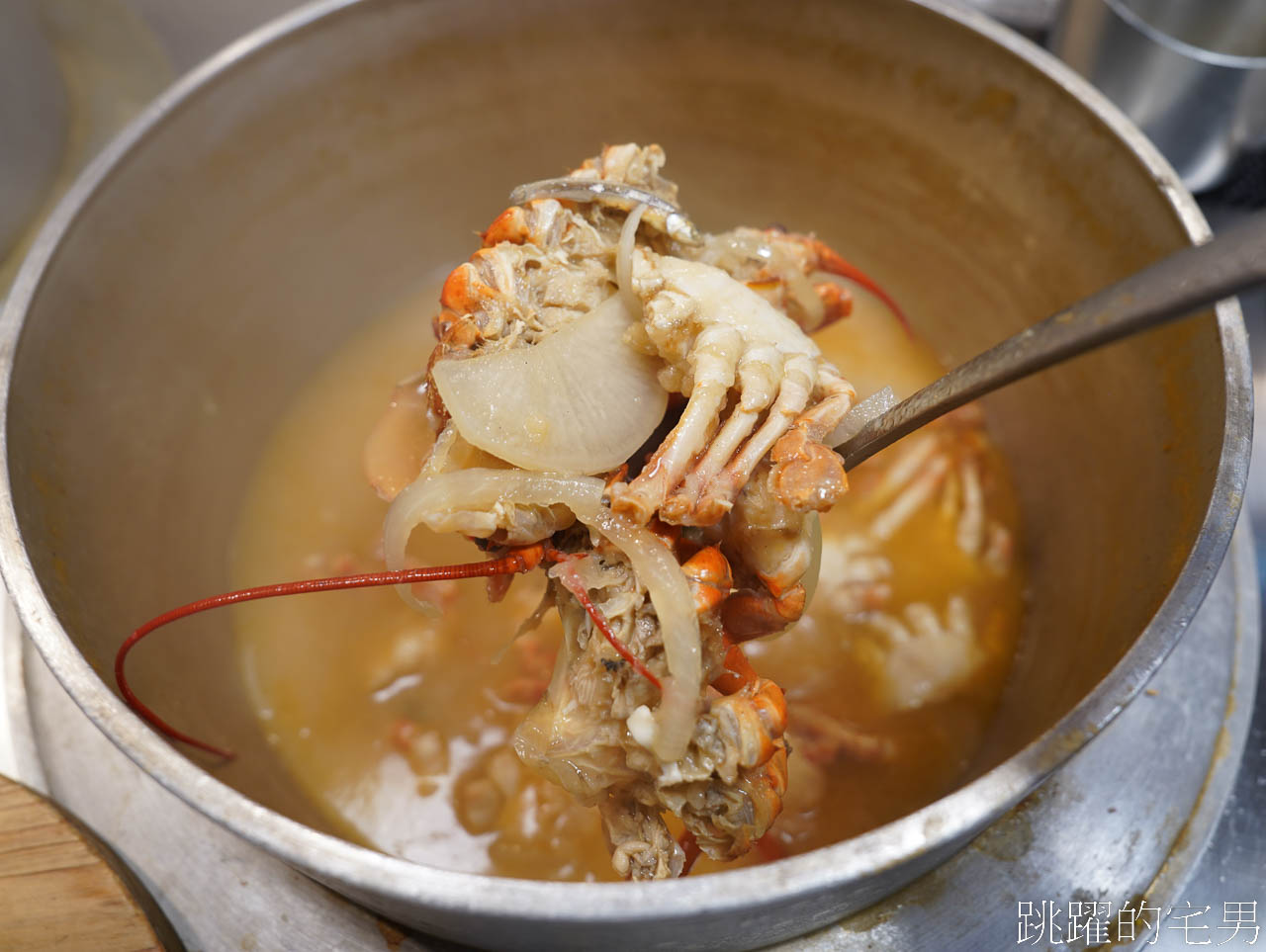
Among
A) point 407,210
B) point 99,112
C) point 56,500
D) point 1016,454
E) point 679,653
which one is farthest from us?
point 99,112

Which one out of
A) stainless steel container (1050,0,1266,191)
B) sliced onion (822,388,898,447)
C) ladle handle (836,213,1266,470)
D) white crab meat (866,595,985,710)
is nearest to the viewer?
ladle handle (836,213,1266,470)

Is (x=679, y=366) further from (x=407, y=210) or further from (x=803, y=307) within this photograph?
(x=407, y=210)

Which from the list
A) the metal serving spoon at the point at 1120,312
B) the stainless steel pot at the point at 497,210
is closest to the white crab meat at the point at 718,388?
the metal serving spoon at the point at 1120,312

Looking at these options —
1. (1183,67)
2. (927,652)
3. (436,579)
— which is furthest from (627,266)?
(1183,67)

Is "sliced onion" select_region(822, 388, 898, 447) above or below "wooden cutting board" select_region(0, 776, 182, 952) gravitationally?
above

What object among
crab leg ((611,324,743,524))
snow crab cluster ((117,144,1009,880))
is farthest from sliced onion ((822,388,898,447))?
crab leg ((611,324,743,524))

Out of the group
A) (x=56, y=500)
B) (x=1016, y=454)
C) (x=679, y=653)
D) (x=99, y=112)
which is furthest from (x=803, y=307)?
(x=99, y=112)

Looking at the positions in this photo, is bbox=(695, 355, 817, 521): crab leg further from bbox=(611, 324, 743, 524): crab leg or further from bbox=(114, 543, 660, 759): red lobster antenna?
bbox=(114, 543, 660, 759): red lobster antenna

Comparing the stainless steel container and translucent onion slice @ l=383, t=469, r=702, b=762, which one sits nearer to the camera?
translucent onion slice @ l=383, t=469, r=702, b=762
